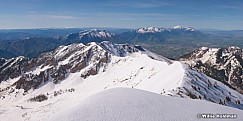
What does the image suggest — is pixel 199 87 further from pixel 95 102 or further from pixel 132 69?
pixel 132 69

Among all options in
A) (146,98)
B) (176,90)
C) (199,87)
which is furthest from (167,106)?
(199,87)

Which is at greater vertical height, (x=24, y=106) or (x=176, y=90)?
(x=176, y=90)

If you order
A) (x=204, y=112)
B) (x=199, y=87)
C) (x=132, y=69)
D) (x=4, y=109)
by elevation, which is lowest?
(x=4, y=109)

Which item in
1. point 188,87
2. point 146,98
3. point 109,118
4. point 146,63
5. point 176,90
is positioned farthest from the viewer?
point 146,63

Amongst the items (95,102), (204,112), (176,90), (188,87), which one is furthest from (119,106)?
(188,87)

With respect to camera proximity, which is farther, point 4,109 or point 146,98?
point 4,109

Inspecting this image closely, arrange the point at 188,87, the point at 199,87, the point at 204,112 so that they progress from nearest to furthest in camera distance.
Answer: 1. the point at 204,112
2. the point at 188,87
3. the point at 199,87

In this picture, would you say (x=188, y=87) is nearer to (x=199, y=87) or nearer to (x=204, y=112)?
(x=199, y=87)
